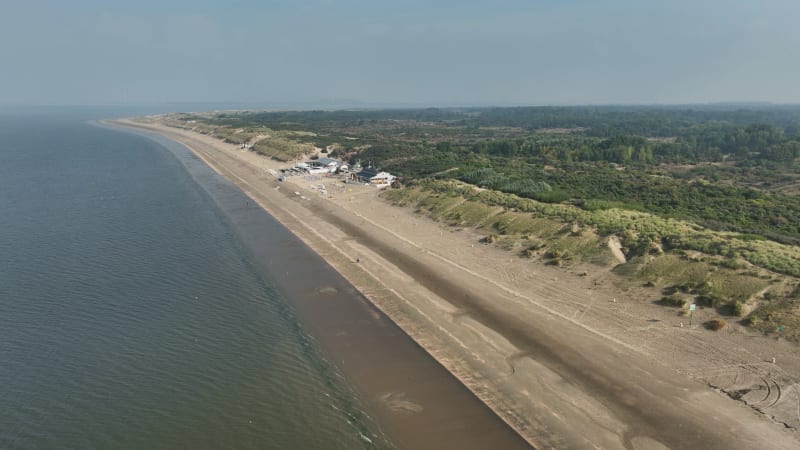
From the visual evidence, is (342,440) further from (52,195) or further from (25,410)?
(52,195)

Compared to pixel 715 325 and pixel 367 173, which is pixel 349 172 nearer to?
pixel 367 173

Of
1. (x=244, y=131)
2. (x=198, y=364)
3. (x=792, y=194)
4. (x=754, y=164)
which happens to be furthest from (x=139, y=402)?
(x=244, y=131)

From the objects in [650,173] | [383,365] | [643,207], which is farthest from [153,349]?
[650,173]

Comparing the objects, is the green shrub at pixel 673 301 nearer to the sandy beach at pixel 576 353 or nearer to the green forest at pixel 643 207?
the green forest at pixel 643 207

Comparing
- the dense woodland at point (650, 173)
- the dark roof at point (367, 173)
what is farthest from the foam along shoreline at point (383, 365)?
the dark roof at point (367, 173)

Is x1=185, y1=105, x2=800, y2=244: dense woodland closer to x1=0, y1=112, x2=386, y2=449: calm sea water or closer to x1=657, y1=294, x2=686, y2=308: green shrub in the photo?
x1=657, y1=294, x2=686, y2=308: green shrub

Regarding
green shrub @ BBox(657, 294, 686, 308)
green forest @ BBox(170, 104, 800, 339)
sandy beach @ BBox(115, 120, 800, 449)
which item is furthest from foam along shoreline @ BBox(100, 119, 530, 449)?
green forest @ BBox(170, 104, 800, 339)
